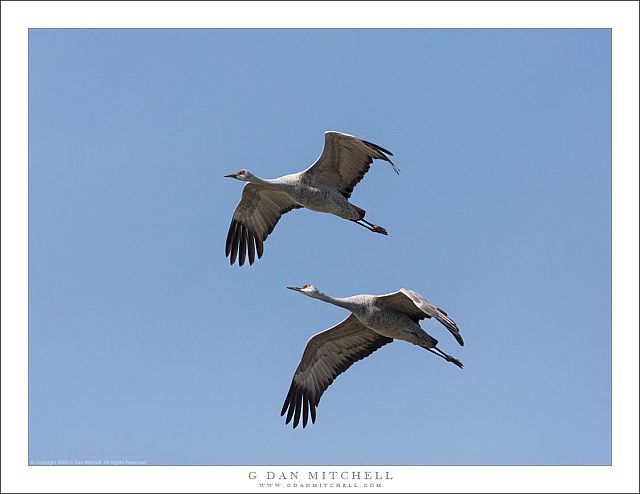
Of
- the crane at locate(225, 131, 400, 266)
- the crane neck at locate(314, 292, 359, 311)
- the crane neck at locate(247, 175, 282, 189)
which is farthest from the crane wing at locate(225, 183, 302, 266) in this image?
the crane neck at locate(314, 292, 359, 311)

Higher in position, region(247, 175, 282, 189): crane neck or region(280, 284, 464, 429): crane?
region(247, 175, 282, 189): crane neck

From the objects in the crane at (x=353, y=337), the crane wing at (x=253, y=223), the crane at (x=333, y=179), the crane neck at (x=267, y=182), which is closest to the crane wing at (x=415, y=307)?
the crane at (x=353, y=337)

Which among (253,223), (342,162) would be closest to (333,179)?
(342,162)

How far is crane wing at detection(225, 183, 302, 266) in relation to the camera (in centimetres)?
1955

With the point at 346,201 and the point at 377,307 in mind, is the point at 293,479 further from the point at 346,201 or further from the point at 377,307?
the point at 346,201

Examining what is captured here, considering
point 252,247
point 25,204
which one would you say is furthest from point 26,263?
point 252,247

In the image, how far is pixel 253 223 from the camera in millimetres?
19656

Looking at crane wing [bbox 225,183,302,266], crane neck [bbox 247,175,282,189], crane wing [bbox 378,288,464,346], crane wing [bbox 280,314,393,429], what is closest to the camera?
crane wing [bbox 378,288,464,346]

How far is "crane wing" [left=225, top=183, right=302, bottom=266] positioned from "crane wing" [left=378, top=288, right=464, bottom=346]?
3.84 m

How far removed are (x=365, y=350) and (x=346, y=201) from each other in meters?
2.47

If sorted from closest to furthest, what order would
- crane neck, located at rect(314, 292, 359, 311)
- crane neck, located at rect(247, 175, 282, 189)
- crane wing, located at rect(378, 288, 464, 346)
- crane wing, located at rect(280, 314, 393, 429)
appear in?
crane wing, located at rect(378, 288, 464, 346) < crane neck, located at rect(314, 292, 359, 311) < crane wing, located at rect(280, 314, 393, 429) < crane neck, located at rect(247, 175, 282, 189)

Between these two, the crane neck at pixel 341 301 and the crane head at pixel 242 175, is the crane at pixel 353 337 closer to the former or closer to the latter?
the crane neck at pixel 341 301

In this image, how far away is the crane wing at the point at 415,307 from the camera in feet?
49.1

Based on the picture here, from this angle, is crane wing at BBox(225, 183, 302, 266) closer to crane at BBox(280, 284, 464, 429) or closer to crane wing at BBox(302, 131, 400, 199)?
crane wing at BBox(302, 131, 400, 199)
